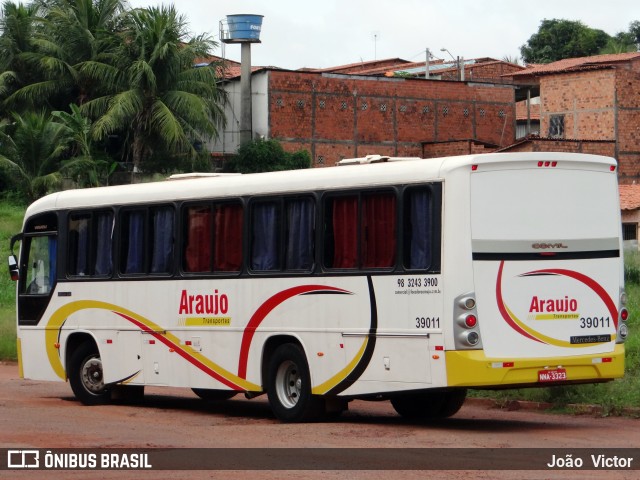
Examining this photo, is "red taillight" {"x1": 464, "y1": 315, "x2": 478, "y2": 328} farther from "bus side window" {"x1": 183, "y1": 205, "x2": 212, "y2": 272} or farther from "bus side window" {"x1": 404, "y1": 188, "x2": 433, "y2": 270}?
"bus side window" {"x1": 183, "y1": 205, "x2": 212, "y2": 272}

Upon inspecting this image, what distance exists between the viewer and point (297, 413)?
1545 cm

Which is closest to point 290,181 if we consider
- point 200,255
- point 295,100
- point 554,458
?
point 200,255

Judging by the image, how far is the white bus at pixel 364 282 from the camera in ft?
45.3

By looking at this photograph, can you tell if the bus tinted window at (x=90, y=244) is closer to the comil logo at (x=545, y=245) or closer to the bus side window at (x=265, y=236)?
the bus side window at (x=265, y=236)

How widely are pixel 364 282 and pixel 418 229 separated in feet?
3.21

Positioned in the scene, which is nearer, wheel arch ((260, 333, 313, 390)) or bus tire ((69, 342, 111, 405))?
wheel arch ((260, 333, 313, 390))

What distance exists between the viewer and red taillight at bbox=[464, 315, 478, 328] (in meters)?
13.6

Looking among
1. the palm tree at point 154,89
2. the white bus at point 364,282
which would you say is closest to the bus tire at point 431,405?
the white bus at point 364,282

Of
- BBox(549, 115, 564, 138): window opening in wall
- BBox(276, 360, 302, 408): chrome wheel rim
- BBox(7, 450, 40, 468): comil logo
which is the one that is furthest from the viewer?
BBox(549, 115, 564, 138): window opening in wall

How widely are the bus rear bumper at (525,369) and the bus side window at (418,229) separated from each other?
3.70 feet

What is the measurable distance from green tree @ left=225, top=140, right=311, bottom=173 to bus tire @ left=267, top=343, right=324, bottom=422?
39.5 m

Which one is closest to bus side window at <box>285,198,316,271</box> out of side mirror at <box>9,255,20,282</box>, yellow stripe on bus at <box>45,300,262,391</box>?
yellow stripe on bus at <box>45,300,262,391</box>

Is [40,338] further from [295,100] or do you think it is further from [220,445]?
[295,100]

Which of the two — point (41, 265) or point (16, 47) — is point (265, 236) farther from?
point (16, 47)
